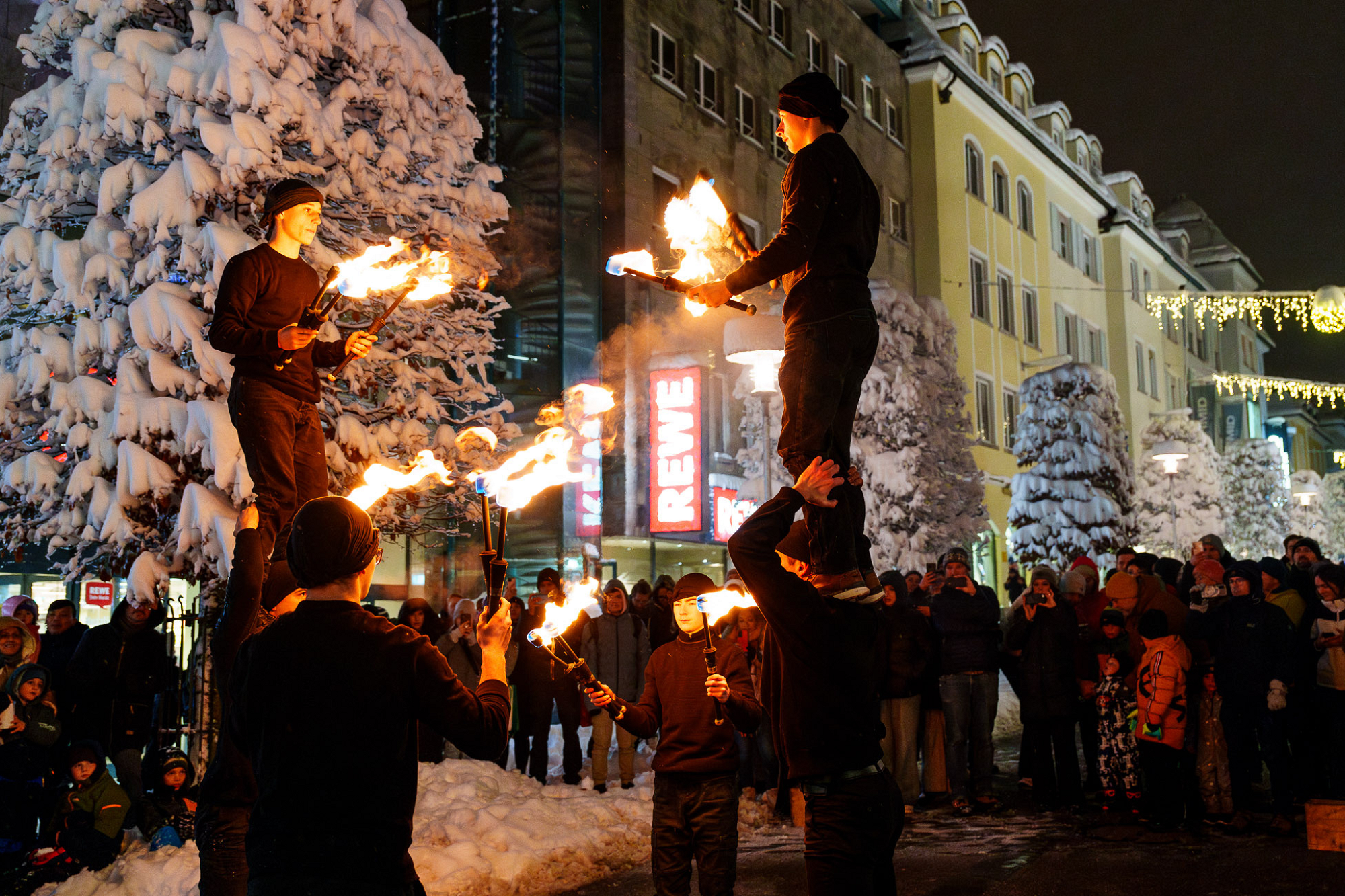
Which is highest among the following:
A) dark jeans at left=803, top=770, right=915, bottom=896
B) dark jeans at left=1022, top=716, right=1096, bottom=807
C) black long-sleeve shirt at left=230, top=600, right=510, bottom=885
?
black long-sleeve shirt at left=230, top=600, right=510, bottom=885

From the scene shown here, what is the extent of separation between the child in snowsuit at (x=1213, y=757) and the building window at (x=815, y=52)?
926 inches

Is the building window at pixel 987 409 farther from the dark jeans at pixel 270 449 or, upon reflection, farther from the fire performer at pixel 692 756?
the dark jeans at pixel 270 449

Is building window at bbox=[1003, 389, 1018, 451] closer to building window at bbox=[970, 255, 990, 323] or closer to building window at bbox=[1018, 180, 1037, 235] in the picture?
building window at bbox=[970, 255, 990, 323]

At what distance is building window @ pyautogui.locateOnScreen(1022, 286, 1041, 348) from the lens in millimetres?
40094

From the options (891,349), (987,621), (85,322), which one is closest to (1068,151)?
(891,349)

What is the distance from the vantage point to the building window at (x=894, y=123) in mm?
34438

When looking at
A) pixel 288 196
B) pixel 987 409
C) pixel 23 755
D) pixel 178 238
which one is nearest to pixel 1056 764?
pixel 23 755

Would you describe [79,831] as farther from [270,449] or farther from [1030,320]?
[1030,320]

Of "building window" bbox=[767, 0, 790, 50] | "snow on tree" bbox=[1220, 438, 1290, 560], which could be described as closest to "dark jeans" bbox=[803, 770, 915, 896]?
"building window" bbox=[767, 0, 790, 50]

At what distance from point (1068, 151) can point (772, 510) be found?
46.3 metres

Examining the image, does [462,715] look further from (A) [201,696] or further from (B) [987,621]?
(B) [987,621]

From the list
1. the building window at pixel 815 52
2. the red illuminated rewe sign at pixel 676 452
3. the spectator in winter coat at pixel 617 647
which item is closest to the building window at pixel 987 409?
the building window at pixel 815 52

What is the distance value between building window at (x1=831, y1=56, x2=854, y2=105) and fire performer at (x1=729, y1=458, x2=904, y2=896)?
29920 mm

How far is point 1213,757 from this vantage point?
10.3m
